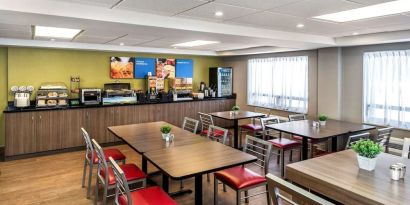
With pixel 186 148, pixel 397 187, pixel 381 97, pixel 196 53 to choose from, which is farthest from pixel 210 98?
pixel 397 187

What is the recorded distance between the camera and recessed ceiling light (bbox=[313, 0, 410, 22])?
2.77 m

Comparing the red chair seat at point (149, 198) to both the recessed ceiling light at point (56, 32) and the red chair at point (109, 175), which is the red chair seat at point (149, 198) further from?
the recessed ceiling light at point (56, 32)

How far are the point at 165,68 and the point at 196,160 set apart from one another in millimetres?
4983

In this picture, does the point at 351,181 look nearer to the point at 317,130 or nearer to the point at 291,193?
the point at 291,193

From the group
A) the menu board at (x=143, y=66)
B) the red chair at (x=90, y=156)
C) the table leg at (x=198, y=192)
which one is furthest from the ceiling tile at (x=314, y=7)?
the menu board at (x=143, y=66)

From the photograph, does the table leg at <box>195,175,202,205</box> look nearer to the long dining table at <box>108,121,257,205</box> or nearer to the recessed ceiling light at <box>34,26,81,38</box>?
the long dining table at <box>108,121,257,205</box>

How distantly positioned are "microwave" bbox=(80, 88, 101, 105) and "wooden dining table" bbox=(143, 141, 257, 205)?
3409mm

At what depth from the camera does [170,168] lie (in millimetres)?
2461

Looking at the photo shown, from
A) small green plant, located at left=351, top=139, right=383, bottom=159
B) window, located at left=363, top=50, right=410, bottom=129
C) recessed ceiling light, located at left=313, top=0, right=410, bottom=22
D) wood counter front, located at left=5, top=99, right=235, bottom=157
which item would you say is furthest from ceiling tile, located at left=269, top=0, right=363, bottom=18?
wood counter front, located at left=5, top=99, right=235, bottom=157

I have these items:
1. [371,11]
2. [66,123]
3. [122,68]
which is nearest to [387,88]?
[371,11]

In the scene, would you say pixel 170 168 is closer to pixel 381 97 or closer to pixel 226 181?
pixel 226 181

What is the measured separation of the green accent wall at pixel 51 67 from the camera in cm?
559

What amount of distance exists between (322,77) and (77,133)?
199 inches

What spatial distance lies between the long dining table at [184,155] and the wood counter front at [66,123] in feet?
7.16
